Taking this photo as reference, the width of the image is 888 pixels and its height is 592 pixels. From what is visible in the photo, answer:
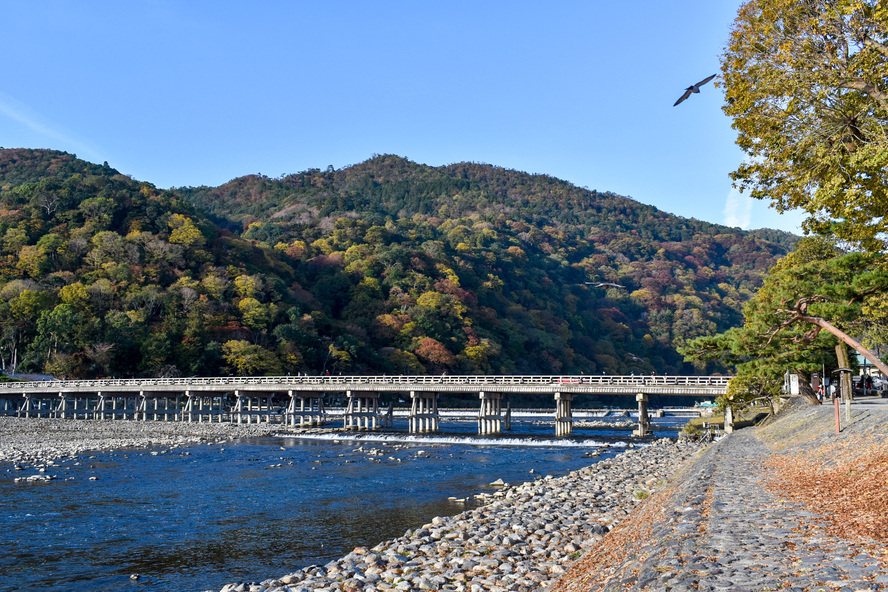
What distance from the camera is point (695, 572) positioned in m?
5.99

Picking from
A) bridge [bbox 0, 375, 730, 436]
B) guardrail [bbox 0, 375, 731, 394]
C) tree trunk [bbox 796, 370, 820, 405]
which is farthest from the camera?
guardrail [bbox 0, 375, 731, 394]

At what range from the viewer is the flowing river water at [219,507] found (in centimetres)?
1254

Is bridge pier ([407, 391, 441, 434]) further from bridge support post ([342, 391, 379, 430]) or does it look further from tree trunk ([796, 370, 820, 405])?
tree trunk ([796, 370, 820, 405])

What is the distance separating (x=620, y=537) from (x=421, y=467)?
19113mm

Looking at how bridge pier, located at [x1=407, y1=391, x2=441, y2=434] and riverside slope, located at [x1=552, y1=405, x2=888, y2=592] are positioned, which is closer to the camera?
riverside slope, located at [x1=552, y1=405, x2=888, y2=592]

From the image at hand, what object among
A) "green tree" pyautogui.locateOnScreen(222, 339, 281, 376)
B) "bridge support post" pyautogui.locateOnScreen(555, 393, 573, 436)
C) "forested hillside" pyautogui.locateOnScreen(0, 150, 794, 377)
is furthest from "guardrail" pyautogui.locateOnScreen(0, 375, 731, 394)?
"green tree" pyautogui.locateOnScreen(222, 339, 281, 376)

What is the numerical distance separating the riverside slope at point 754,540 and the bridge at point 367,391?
2738cm

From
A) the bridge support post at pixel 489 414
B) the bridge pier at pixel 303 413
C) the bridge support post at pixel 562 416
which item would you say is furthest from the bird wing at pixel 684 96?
the bridge pier at pixel 303 413

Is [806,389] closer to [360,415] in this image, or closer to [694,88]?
[694,88]

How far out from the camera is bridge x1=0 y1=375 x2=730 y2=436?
135 feet

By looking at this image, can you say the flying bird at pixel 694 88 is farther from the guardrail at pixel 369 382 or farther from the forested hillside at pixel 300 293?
the forested hillside at pixel 300 293

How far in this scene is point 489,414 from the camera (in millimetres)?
46844

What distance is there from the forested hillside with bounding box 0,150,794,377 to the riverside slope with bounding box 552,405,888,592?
199 feet

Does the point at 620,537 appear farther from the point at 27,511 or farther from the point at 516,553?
the point at 27,511
